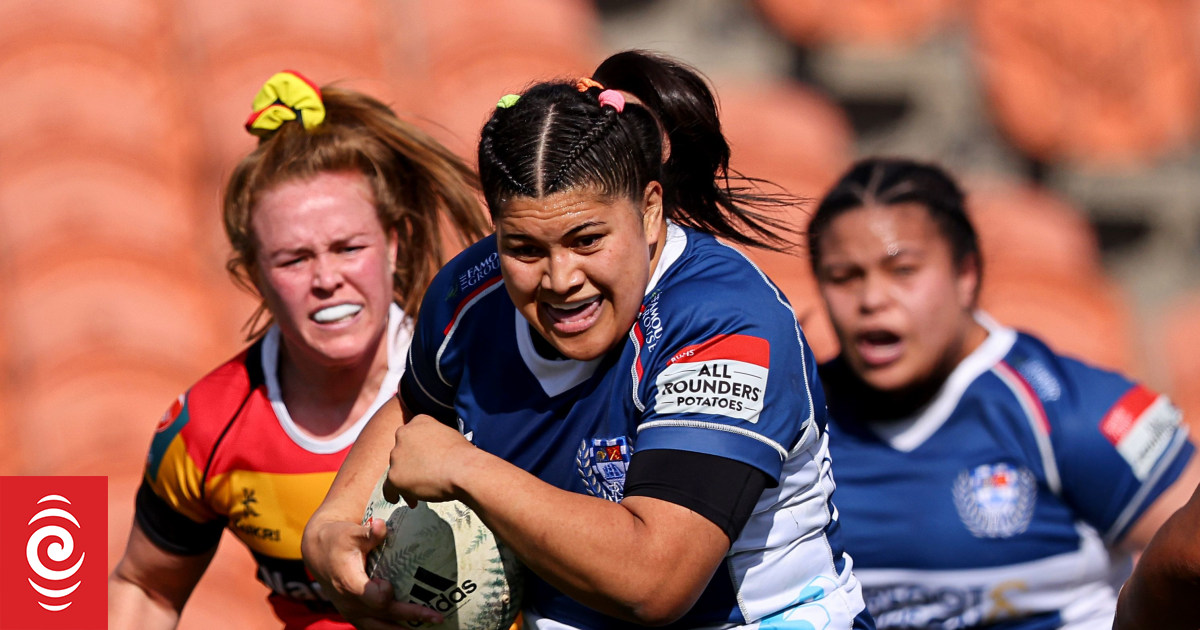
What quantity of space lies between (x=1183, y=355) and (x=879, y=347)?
140 inches

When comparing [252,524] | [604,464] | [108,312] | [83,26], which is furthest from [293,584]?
[83,26]

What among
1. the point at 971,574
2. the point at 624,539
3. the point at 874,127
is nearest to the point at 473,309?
the point at 624,539

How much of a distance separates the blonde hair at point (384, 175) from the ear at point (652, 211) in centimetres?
110

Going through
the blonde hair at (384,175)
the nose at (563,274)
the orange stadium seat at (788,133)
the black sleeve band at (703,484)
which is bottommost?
the black sleeve band at (703,484)

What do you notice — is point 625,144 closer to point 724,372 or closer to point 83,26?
point 724,372

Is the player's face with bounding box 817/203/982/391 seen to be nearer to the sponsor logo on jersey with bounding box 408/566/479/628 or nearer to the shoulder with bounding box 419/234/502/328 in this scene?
the shoulder with bounding box 419/234/502/328

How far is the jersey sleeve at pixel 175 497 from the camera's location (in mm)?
3074

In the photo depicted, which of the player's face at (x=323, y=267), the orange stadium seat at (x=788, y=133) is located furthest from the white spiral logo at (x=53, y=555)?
the orange stadium seat at (x=788, y=133)

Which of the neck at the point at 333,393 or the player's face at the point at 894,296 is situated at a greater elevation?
the player's face at the point at 894,296

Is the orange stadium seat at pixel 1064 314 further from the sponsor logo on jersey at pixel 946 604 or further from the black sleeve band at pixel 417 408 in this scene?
the black sleeve band at pixel 417 408

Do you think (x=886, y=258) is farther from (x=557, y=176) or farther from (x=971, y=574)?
(x=557, y=176)

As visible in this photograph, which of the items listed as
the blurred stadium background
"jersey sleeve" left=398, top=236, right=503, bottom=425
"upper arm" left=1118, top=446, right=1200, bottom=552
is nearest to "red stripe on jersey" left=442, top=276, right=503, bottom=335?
"jersey sleeve" left=398, top=236, right=503, bottom=425

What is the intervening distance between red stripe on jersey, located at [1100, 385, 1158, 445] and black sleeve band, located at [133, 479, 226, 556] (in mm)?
2088

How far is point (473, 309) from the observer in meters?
2.39
